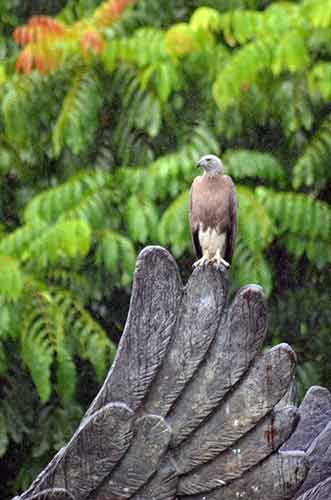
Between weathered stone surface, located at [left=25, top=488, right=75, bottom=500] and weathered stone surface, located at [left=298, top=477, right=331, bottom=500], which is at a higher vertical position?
weathered stone surface, located at [left=25, top=488, right=75, bottom=500]

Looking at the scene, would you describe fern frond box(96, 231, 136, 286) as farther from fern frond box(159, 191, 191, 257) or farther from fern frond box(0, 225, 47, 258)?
fern frond box(0, 225, 47, 258)

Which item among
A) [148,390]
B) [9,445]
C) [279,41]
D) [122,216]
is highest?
[148,390]

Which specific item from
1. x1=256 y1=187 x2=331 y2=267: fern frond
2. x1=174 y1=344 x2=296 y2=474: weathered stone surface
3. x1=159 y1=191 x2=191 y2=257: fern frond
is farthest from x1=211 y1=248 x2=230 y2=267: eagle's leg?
x1=256 y1=187 x2=331 y2=267: fern frond

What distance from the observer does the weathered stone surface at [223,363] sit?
2.74 meters

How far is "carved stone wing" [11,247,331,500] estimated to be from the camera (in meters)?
2.73

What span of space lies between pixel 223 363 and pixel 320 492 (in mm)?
393

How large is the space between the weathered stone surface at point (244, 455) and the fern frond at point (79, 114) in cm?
321

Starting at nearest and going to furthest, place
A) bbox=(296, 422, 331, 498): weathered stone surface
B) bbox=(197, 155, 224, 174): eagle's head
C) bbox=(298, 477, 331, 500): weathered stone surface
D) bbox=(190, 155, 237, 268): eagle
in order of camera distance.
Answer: bbox=(298, 477, 331, 500): weathered stone surface → bbox=(296, 422, 331, 498): weathered stone surface → bbox=(190, 155, 237, 268): eagle → bbox=(197, 155, 224, 174): eagle's head

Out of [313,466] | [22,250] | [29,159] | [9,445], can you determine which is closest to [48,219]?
[22,250]

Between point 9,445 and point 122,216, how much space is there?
4.41ft

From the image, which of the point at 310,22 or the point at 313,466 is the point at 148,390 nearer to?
the point at 313,466

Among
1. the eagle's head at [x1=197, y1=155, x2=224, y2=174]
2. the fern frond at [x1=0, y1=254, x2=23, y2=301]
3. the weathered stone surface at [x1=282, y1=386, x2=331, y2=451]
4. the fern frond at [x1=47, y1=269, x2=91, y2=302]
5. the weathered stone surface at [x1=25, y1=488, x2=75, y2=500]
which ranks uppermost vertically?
the eagle's head at [x1=197, y1=155, x2=224, y2=174]

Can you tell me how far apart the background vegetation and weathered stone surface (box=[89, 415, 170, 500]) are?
94.3 inches

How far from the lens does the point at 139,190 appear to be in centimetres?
568
